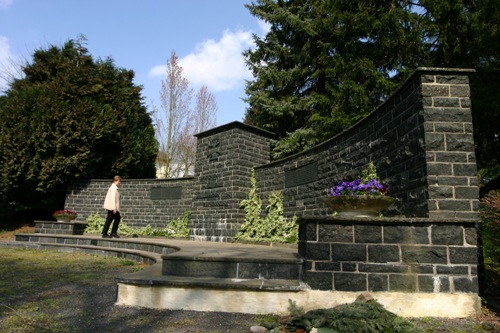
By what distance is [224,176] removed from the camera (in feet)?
34.4

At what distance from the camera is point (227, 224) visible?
1000 centimetres

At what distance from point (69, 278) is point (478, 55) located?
41.7ft

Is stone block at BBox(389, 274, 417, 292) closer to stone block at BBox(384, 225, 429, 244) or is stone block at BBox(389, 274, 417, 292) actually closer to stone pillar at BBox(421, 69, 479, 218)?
stone block at BBox(384, 225, 429, 244)

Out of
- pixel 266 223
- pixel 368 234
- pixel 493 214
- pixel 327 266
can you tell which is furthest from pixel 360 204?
pixel 266 223

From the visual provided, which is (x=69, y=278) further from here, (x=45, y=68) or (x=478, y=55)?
(x=45, y=68)

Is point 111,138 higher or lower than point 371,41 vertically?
lower

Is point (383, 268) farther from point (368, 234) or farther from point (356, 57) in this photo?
point (356, 57)

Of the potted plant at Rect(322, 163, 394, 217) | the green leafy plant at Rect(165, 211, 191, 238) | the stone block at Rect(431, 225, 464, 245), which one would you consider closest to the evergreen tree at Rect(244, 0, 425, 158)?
A: the green leafy plant at Rect(165, 211, 191, 238)

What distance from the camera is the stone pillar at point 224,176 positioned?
1012 centimetres

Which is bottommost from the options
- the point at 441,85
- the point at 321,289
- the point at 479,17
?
the point at 321,289

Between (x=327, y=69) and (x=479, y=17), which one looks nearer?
(x=479, y=17)

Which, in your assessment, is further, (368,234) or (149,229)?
(149,229)

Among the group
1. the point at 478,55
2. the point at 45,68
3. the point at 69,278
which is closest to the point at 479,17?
the point at 478,55

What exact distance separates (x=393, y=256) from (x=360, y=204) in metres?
0.77
